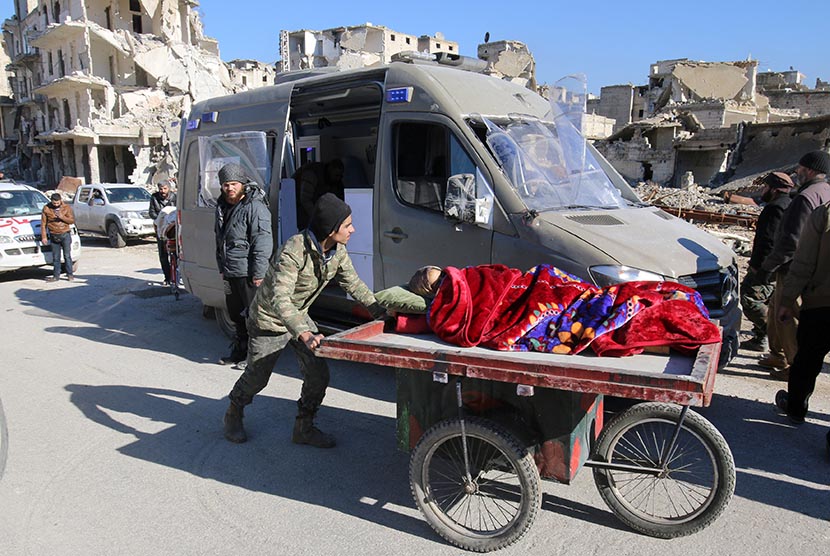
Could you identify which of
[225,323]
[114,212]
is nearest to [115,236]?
[114,212]

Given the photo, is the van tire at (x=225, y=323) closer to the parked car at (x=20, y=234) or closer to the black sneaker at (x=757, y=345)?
the black sneaker at (x=757, y=345)

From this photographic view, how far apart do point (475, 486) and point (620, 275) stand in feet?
5.99

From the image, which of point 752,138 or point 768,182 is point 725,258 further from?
point 752,138

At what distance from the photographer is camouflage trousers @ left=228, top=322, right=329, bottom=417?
414cm

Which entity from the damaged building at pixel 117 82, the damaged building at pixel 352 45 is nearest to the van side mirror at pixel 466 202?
the damaged building at pixel 117 82

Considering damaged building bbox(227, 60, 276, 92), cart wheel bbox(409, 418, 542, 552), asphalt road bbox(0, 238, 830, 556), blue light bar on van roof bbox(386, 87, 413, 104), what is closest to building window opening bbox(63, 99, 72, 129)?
damaged building bbox(227, 60, 276, 92)

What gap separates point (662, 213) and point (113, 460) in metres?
4.97

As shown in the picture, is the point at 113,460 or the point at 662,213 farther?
the point at 662,213

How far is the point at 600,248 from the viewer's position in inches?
167

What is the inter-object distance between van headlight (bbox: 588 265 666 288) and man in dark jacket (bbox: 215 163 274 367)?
10.6 feet

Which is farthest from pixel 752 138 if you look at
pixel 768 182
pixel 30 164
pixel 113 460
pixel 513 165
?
pixel 30 164

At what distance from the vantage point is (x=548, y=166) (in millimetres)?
5105

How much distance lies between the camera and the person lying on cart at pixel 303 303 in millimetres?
3723

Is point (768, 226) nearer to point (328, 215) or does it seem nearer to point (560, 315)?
point (560, 315)
